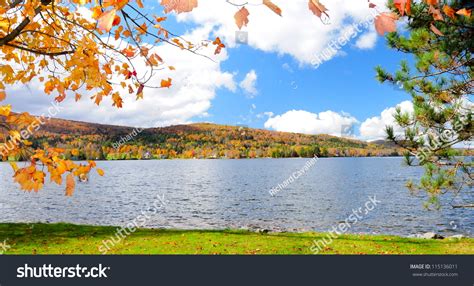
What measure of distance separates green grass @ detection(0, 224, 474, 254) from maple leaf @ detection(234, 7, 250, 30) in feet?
30.9

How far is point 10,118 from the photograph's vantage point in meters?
3.49

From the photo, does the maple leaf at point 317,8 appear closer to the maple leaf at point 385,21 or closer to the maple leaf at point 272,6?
the maple leaf at point 272,6

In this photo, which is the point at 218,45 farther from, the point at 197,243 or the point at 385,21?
the point at 197,243

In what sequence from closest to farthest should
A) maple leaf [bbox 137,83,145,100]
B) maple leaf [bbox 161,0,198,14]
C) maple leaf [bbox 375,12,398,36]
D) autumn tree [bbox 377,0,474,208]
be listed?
maple leaf [bbox 161,0,198,14]
maple leaf [bbox 375,12,398,36]
maple leaf [bbox 137,83,145,100]
autumn tree [bbox 377,0,474,208]

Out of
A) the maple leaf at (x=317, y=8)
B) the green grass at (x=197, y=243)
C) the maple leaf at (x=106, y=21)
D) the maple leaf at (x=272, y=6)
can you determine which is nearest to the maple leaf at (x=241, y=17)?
the maple leaf at (x=272, y=6)

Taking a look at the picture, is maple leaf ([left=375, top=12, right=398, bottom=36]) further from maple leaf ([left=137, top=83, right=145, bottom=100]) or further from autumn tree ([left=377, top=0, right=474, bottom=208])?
autumn tree ([left=377, top=0, right=474, bottom=208])

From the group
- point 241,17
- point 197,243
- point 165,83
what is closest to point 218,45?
point 165,83

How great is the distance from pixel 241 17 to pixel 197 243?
10613 millimetres

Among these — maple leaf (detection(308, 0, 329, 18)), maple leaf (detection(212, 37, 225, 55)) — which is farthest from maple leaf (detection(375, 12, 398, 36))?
maple leaf (detection(212, 37, 225, 55))

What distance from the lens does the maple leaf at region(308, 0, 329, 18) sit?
1.62 meters

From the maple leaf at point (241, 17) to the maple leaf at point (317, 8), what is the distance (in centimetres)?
28

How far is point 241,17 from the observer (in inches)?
65.7
